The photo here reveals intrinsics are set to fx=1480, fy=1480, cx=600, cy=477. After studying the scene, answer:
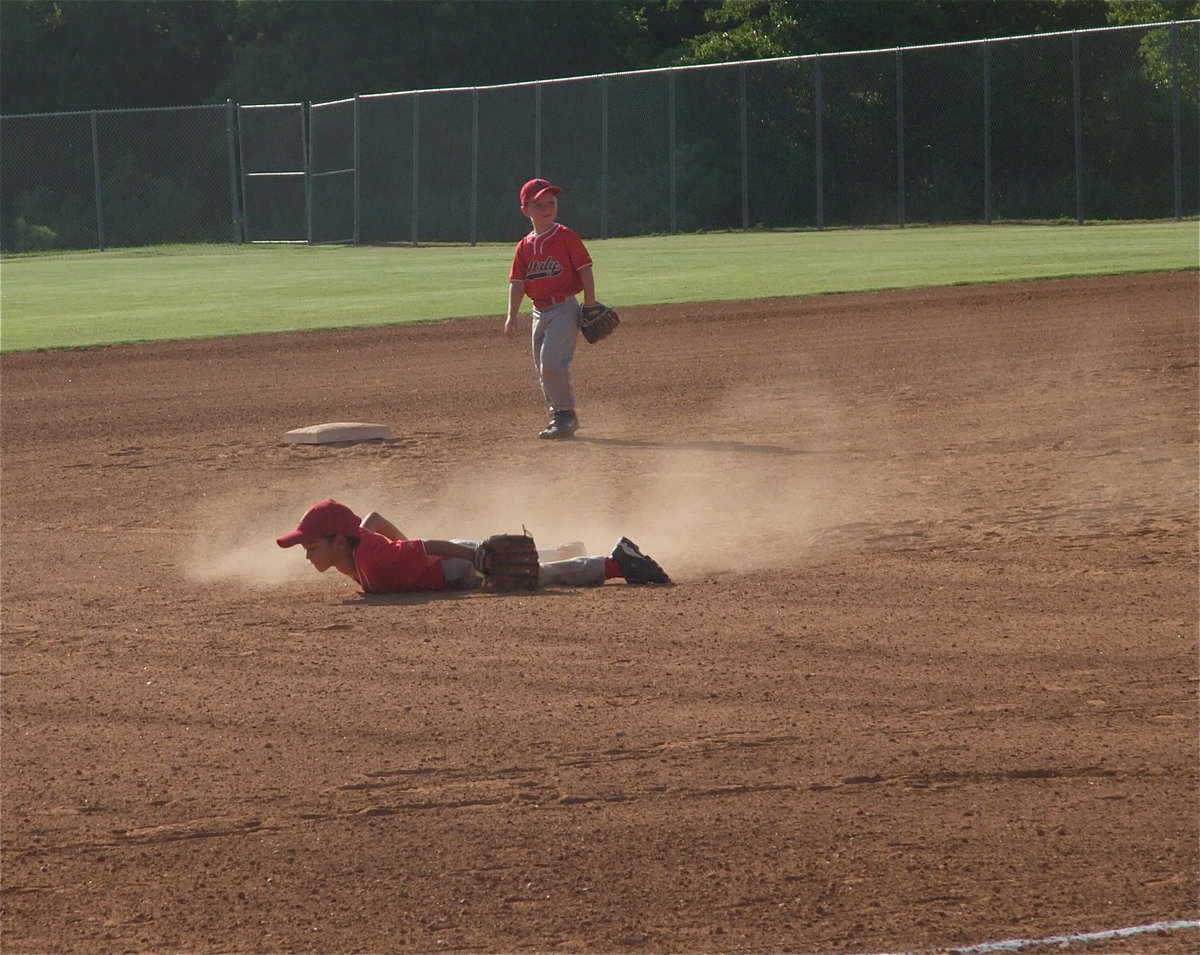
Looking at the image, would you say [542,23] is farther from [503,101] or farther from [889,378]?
[889,378]

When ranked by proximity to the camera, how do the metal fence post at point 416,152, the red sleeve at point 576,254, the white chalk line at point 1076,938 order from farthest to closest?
the metal fence post at point 416,152 < the red sleeve at point 576,254 < the white chalk line at point 1076,938

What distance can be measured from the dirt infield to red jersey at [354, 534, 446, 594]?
128mm

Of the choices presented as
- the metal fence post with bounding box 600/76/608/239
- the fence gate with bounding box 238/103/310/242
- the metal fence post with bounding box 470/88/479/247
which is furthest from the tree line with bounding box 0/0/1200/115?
the metal fence post with bounding box 600/76/608/239

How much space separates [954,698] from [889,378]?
6.60 meters

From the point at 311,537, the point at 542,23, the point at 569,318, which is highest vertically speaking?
the point at 542,23

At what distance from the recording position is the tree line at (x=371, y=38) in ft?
115

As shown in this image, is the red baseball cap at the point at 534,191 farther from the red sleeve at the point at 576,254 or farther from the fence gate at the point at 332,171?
the fence gate at the point at 332,171

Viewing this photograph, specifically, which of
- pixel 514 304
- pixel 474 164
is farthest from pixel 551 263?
pixel 474 164

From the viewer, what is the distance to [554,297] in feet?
31.7

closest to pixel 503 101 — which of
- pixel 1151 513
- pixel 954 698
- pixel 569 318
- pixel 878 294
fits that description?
pixel 878 294

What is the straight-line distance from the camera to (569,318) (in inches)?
379

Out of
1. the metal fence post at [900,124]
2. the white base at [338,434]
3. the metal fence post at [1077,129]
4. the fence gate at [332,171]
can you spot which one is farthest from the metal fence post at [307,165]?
the white base at [338,434]

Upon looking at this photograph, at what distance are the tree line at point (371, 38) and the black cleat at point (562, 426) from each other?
86.1 feet

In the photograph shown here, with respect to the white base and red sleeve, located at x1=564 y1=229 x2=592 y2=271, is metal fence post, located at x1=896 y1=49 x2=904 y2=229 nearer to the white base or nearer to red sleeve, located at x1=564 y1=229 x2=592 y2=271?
red sleeve, located at x1=564 y1=229 x2=592 y2=271
